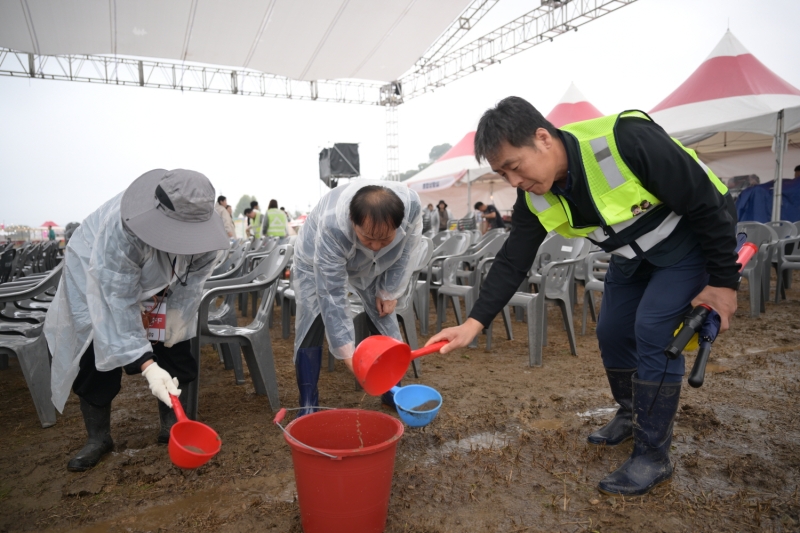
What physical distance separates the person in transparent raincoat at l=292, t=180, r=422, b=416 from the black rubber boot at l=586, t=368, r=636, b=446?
1.05 meters

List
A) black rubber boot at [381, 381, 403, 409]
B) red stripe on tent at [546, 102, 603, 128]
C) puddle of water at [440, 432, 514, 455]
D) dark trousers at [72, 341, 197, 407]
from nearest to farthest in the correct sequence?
dark trousers at [72, 341, 197, 407], puddle of water at [440, 432, 514, 455], black rubber boot at [381, 381, 403, 409], red stripe on tent at [546, 102, 603, 128]

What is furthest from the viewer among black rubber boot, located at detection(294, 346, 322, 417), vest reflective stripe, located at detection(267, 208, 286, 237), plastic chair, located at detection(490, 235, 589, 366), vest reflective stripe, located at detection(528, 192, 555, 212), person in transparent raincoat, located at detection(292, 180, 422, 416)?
vest reflective stripe, located at detection(267, 208, 286, 237)

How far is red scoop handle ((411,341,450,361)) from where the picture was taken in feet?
5.35

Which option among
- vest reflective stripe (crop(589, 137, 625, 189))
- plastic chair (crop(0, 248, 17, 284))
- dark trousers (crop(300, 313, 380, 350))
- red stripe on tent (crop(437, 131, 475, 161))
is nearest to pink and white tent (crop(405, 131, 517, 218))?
red stripe on tent (crop(437, 131, 475, 161))

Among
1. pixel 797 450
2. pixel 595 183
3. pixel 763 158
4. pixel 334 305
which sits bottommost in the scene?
pixel 797 450

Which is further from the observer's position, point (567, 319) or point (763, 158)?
point (763, 158)

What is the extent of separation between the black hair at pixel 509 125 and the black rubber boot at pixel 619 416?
1141 millimetres

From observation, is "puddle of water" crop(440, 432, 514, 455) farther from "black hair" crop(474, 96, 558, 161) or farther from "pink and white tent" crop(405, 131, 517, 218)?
"pink and white tent" crop(405, 131, 517, 218)

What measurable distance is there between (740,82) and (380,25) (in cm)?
675

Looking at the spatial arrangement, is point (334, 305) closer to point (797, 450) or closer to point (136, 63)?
point (797, 450)

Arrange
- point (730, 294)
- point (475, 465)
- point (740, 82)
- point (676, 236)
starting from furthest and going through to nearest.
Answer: point (740, 82)
point (475, 465)
point (676, 236)
point (730, 294)

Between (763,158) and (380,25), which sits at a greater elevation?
(380,25)

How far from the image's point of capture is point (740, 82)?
29.5 feet

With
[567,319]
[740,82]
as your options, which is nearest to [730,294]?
[567,319]
